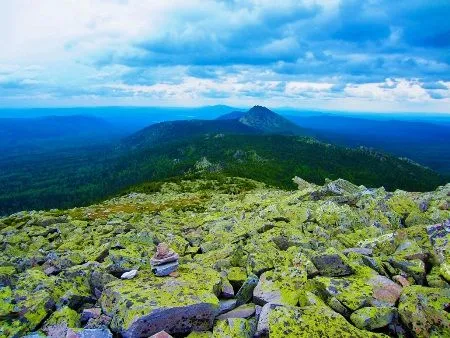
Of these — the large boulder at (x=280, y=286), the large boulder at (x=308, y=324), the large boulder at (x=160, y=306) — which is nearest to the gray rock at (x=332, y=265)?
the large boulder at (x=280, y=286)

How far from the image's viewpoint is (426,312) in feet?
30.2

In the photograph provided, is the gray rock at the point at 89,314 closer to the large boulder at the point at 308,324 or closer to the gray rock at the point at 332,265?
the large boulder at the point at 308,324

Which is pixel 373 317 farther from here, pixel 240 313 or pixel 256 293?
pixel 240 313

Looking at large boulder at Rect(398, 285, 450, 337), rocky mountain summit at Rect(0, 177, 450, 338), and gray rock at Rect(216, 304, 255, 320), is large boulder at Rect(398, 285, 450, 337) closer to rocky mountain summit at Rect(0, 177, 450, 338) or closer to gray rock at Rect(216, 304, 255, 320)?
rocky mountain summit at Rect(0, 177, 450, 338)

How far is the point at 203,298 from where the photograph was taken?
1004 cm

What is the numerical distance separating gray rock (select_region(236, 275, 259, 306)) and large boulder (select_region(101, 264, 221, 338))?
2.43ft

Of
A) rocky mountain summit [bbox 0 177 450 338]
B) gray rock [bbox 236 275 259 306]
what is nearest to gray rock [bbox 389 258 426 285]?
rocky mountain summit [bbox 0 177 450 338]

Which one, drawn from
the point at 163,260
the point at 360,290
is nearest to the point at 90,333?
the point at 163,260

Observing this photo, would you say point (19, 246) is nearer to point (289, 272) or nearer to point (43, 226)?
point (43, 226)

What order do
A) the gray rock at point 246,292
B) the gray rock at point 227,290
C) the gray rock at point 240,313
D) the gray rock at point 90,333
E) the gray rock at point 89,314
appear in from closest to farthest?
the gray rock at point 90,333
the gray rock at point 240,313
the gray rock at point 89,314
the gray rock at point 246,292
the gray rock at point 227,290

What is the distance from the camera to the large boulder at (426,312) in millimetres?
8922

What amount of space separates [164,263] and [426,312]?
8225 millimetres

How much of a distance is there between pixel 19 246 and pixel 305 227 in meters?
24.9

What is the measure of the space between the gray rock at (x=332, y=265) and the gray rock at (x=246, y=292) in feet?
7.99
